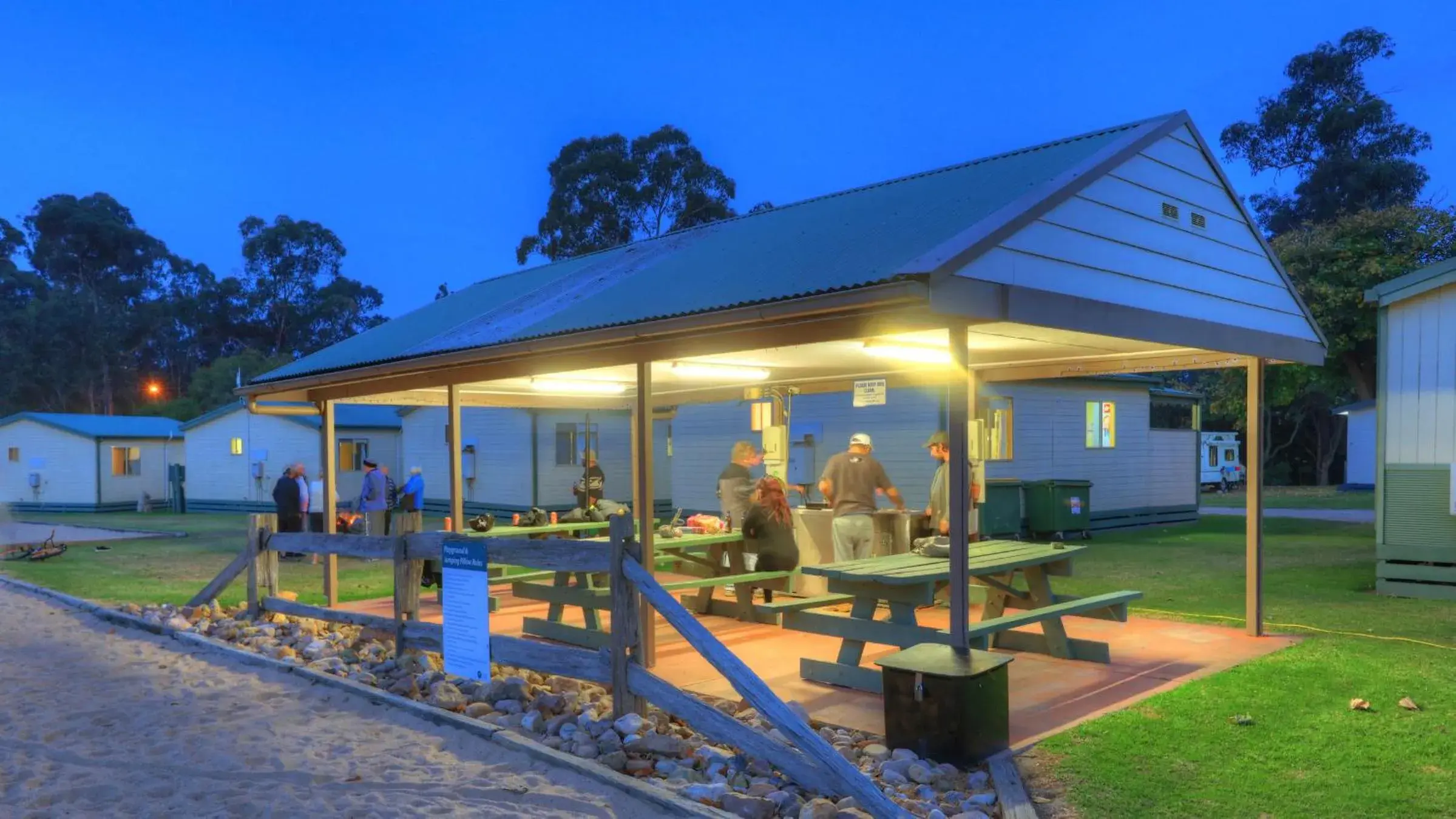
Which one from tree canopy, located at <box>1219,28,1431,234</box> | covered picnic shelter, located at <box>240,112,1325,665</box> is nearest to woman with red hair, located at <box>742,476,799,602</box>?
covered picnic shelter, located at <box>240,112,1325,665</box>

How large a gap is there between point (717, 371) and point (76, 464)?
29028 millimetres

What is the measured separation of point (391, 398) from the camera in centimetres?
1180

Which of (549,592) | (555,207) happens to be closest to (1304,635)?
(549,592)

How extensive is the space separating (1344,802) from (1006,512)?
12.7m

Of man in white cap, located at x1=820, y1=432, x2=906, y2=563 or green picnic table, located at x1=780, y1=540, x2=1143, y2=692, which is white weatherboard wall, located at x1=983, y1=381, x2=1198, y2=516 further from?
green picnic table, located at x1=780, y1=540, x2=1143, y2=692

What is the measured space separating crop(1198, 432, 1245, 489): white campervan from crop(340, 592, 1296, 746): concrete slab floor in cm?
3007

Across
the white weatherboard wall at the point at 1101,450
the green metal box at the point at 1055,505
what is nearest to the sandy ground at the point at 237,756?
the white weatherboard wall at the point at 1101,450

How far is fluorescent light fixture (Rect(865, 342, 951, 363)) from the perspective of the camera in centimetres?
739

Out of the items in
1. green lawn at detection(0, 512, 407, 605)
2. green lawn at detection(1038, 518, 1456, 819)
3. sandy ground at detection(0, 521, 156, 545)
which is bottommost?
sandy ground at detection(0, 521, 156, 545)

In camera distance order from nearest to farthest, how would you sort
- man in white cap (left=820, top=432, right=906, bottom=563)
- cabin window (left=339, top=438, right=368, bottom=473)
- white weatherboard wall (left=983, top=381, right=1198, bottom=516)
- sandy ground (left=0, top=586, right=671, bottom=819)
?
sandy ground (left=0, top=586, right=671, bottom=819) → man in white cap (left=820, top=432, right=906, bottom=563) → white weatherboard wall (left=983, top=381, right=1198, bottom=516) → cabin window (left=339, top=438, right=368, bottom=473)

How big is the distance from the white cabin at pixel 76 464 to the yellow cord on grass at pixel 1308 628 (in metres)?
31.3

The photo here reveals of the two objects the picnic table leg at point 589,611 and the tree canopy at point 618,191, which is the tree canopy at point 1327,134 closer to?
the tree canopy at point 618,191

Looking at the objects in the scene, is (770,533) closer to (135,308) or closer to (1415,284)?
(1415,284)

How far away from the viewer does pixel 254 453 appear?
2861 centimetres
